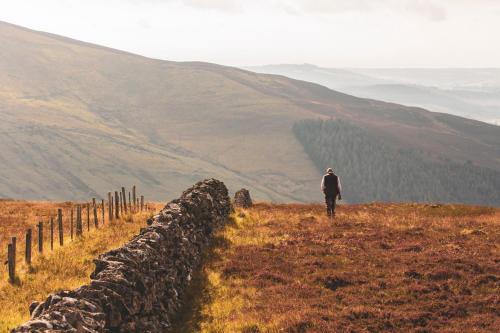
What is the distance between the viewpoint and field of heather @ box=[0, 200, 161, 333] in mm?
18938

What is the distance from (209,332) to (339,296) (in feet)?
16.9

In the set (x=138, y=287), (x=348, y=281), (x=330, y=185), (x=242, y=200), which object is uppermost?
(x=330, y=185)

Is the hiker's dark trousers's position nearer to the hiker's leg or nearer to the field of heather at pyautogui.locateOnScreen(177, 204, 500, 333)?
the hiker's leg

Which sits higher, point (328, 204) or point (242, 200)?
point (328, 204)

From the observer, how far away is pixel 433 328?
1600cm

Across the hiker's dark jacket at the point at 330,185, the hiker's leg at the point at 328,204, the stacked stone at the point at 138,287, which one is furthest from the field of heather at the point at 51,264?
the hiker's leg at the point at 328,204

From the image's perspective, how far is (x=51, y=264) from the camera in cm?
2427

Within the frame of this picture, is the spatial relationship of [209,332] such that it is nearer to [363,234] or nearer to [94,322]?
[94,322]

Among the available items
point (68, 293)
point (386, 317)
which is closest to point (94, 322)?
point (68, 293)

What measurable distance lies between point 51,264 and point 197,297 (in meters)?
8.18

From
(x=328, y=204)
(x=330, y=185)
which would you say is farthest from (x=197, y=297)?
(x=328, y=204)

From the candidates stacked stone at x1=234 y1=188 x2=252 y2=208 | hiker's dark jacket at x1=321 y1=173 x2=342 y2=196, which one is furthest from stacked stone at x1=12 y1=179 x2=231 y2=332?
stacked stone at x1=234 y1=188 x2=252 y2=208

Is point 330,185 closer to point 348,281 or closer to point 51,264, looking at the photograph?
point 348,281

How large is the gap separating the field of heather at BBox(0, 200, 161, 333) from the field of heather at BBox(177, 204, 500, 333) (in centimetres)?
464
